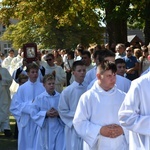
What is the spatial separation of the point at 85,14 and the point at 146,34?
6.30 metres

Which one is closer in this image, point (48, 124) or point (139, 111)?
point (139, 111)

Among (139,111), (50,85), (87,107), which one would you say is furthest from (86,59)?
(139,111)

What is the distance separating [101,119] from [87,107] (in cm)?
23

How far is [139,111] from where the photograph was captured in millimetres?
5285

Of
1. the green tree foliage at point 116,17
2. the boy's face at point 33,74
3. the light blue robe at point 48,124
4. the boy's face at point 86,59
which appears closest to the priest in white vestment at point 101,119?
the light blue robe at point 48,124

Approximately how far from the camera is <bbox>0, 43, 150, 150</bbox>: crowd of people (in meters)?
5.31

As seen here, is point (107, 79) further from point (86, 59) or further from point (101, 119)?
point (86, 59)

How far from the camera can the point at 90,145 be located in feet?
21.0

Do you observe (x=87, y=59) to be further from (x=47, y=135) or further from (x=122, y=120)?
(x=122, y=120)

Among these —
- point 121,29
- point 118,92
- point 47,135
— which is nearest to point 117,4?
point 121,29

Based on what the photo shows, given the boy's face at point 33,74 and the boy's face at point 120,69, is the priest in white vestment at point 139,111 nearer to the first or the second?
the boy's face at point 120,69

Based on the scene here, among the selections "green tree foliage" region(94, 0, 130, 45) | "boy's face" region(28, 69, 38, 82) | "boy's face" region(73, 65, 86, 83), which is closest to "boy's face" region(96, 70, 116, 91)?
"boy's face" region(73, 65, 86, 83)

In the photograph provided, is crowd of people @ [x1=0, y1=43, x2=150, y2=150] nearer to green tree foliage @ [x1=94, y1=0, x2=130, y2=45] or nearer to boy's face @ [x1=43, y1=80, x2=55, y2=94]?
boy's face @ [x1=43, y1=80, x2=55, y2=94]

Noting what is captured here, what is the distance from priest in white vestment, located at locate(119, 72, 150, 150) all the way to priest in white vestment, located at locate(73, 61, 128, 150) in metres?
0.94
